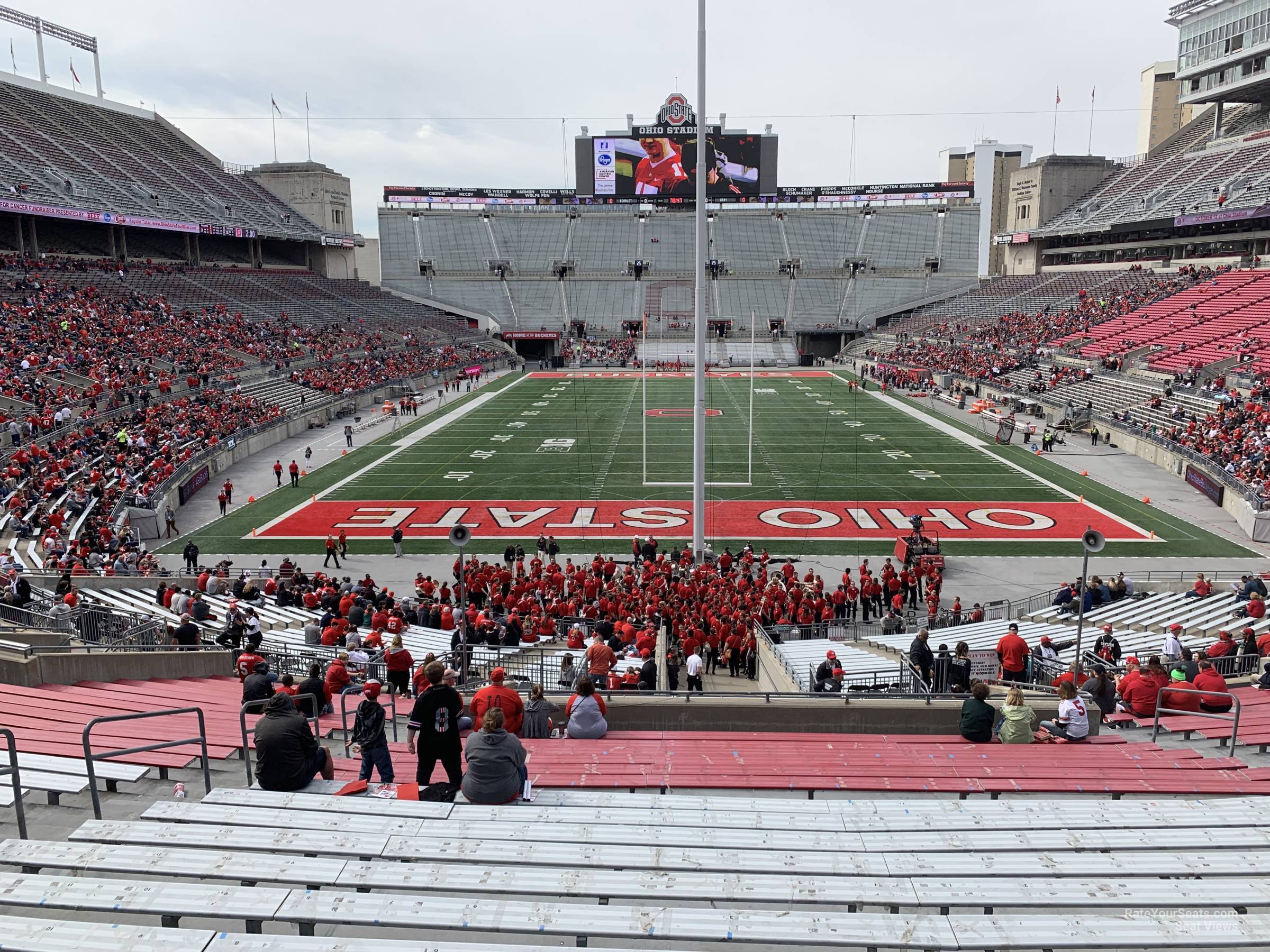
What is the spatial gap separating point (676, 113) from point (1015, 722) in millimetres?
59238

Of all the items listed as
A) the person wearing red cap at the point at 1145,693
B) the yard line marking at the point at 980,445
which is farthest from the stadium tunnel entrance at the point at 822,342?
the person wearing red cap at the point at 1145,693

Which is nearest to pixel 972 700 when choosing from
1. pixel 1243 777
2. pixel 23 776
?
pixel 1243 777

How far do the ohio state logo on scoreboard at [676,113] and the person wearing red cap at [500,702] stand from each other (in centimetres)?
5864

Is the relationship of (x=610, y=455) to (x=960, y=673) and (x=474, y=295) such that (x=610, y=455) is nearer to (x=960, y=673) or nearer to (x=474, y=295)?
(x=960, y=673)

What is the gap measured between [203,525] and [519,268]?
202 ft

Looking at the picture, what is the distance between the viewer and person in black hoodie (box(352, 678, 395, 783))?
19.7ft

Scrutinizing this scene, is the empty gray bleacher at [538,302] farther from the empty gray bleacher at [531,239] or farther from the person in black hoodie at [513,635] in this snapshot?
the person in black hoodie at [513,635]

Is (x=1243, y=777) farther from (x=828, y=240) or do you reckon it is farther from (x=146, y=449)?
(x=828, y=240)

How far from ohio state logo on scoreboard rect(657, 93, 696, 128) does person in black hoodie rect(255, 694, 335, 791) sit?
5950 centimetres

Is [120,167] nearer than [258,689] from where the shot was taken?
No

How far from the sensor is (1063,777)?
6.46 m

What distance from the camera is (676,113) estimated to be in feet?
198

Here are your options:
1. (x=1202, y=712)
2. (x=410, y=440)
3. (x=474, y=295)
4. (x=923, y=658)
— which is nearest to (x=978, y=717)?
(x=1202, y=712)

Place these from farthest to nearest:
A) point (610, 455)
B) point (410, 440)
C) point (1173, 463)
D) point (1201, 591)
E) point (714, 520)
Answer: point (410, 440), point (610, 455), point (1173, 463), point (714, 520), point (1201, 591)
